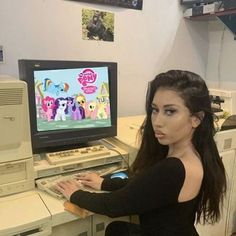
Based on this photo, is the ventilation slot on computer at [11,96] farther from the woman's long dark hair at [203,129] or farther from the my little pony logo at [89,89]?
the woman's long dark hair at [203,129]

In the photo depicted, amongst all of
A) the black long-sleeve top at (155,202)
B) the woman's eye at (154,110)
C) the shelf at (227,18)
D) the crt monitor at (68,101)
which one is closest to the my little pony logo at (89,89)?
the crt monitor at (68,101)

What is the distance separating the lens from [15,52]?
4.85 feet

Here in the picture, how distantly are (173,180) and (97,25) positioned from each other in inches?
47.0

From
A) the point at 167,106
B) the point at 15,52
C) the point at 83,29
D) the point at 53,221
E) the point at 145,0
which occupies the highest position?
the point at 145,0

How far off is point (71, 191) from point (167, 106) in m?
0.48

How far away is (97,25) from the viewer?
1.70 metres

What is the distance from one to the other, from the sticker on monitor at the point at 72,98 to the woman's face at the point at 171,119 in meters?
0.40

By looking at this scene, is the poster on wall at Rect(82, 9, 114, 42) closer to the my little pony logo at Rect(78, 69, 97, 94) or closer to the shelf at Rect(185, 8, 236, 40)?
the my little pony logo at Rect(78, 69, 97, 94)

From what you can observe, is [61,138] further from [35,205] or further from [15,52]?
[15,52]

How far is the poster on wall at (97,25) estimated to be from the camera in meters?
1.66

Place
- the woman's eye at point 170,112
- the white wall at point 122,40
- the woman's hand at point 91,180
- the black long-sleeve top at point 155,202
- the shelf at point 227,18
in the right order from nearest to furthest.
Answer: the black long-sleeve top at point 155,202 < the woman's eye at point 170,112 < the woman's hand at point 91,180 < the white wall at point 122,40 < the shelf at point 227,18

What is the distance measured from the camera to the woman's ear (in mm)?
987

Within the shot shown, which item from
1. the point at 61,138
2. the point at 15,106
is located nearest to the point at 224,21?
the point at 61,138

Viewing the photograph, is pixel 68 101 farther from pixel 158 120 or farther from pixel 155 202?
pixel 155 202
